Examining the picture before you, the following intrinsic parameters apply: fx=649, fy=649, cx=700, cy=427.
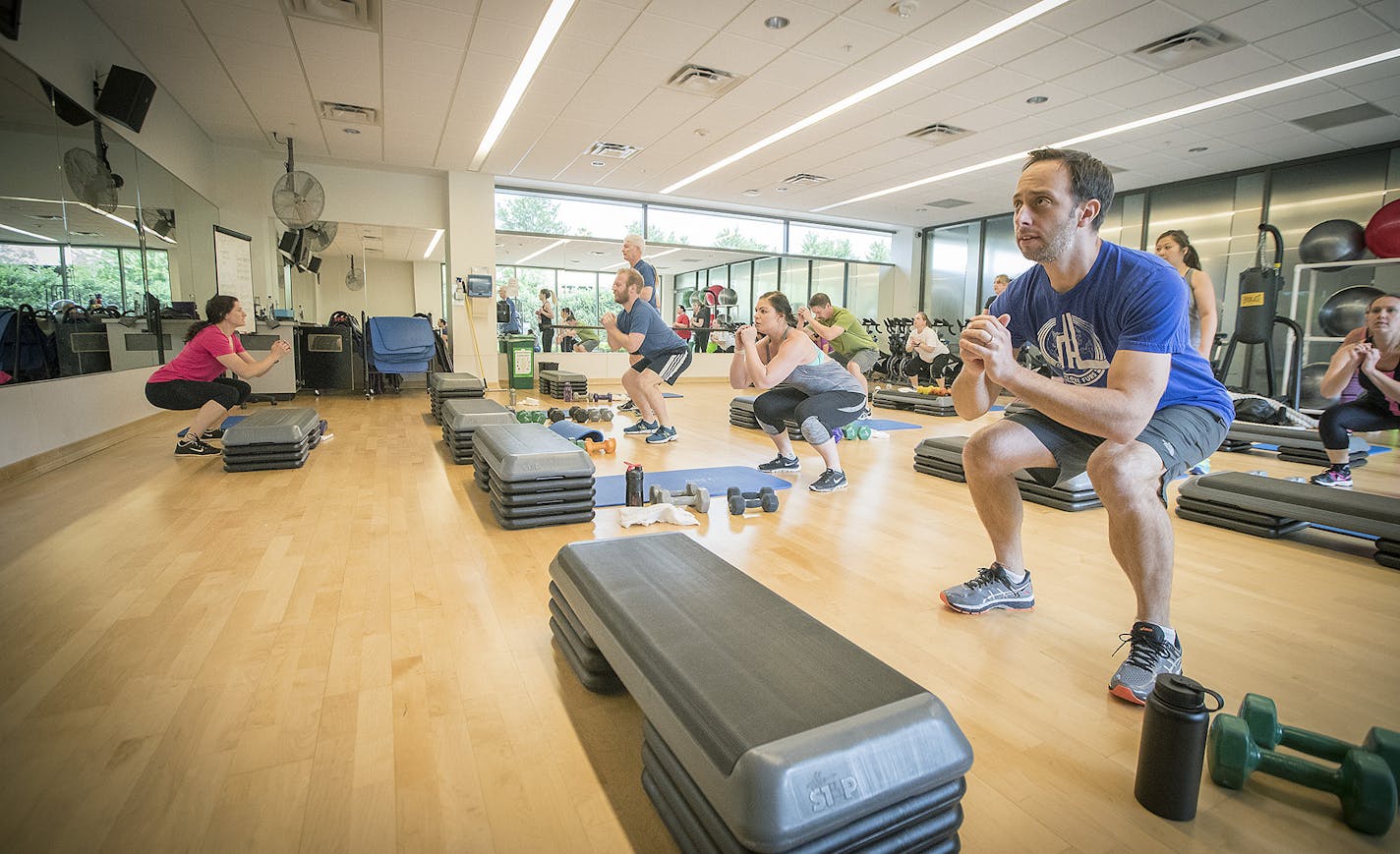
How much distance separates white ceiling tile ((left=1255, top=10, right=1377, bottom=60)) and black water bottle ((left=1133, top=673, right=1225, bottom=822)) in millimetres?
5774

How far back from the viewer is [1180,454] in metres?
1.78

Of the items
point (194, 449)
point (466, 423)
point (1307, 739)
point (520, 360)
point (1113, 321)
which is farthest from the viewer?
point (520, 360)

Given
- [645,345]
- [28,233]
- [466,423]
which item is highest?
[28,233]

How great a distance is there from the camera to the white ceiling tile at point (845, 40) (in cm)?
477

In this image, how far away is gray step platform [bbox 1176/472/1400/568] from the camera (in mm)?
2666

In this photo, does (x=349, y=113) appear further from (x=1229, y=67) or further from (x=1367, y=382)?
(x=1367, y=382)

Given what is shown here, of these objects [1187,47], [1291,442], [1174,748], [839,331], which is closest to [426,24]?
[839,331]

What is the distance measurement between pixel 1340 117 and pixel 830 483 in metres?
7.03

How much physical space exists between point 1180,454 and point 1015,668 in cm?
74

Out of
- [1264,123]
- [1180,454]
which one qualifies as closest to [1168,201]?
[1264,123]

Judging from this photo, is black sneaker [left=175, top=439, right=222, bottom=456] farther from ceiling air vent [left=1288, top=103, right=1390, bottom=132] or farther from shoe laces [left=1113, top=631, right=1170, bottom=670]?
ceiling air vent [left=1288, top=103, right=1390, bottom=132]

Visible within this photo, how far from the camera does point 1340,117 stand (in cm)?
642

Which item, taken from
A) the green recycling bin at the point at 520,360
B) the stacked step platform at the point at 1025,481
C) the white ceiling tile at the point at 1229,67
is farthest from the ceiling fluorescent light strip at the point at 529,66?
the white ceiling tile at the point at 1229,67

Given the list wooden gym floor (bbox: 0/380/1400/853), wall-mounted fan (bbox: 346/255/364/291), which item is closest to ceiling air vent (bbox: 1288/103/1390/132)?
wooden gym floor (bbox: 0/380/1400/853)
